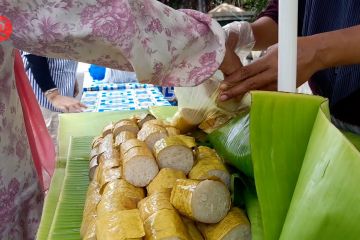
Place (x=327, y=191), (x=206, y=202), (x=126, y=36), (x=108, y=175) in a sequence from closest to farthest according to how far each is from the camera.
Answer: (x=327, y=191)
(x=126, y=36)
(x=206, y=202)
(x=108, y=175)

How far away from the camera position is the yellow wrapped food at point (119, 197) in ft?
2.62

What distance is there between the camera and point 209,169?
0.85 metres

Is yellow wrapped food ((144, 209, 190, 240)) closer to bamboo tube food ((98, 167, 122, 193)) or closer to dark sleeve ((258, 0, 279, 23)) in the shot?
bamboo tube food ((98, 167, 122, 193))

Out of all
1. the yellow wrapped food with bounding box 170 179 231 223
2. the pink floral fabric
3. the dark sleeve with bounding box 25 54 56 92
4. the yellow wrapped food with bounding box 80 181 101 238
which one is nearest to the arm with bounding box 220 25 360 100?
the yellow wrapped food with bounding box 170 179 231 223

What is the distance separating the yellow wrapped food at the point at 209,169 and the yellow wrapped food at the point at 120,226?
0.54 feet

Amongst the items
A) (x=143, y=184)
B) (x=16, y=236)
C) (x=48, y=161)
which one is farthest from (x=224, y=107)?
(x=48, y=161)

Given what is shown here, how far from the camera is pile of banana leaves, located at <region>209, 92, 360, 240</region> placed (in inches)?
13.5

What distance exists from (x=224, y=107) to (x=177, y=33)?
39 centimetres

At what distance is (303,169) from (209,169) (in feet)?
1.46

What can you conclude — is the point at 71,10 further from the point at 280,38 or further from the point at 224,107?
the point at 224,107

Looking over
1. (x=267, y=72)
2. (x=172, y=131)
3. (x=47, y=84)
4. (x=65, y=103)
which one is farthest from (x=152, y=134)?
(x=47, y=84)

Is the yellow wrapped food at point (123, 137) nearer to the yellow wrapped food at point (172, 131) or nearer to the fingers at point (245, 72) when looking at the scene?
the yellow wrapped food at point (172, 131)

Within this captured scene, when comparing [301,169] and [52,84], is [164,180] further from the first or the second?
[52,84]

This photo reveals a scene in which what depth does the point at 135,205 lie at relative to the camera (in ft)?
2.74
